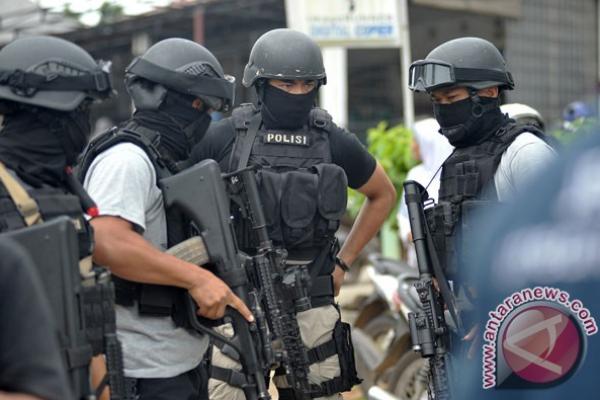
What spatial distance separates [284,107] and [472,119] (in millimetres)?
747

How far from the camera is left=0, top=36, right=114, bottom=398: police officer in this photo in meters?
3.26

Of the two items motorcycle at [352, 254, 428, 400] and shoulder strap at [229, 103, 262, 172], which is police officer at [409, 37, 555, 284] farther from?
motorcycle at [352, 254, 428, 400]

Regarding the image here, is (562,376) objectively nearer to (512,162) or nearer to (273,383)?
(512,162)

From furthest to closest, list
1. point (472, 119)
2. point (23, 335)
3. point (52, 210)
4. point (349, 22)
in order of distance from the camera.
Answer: point (349, 22) → point (472, 119) → point (52, 210) → point (23, 335)

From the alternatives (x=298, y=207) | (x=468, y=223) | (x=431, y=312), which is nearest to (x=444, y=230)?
(x=468, y=223)

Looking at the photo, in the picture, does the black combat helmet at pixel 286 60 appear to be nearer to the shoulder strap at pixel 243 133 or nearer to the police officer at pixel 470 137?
the shoulder strap at pixel 243 133

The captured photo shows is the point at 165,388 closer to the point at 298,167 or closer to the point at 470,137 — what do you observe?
the point at 298,167

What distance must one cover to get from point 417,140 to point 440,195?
145 inches

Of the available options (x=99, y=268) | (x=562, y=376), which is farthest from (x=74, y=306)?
(x=562, y=376)

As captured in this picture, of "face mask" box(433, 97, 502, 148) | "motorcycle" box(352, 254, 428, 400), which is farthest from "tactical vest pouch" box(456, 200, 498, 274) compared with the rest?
"motorcycle" box(352, 254, 428, 400)

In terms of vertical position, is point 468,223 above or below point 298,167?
below

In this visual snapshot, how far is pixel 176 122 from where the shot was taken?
3.97 metres

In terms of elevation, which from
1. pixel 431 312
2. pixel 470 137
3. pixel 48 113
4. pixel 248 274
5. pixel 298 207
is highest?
pixel 48 113

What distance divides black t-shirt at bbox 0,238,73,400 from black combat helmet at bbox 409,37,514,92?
8.49ft
